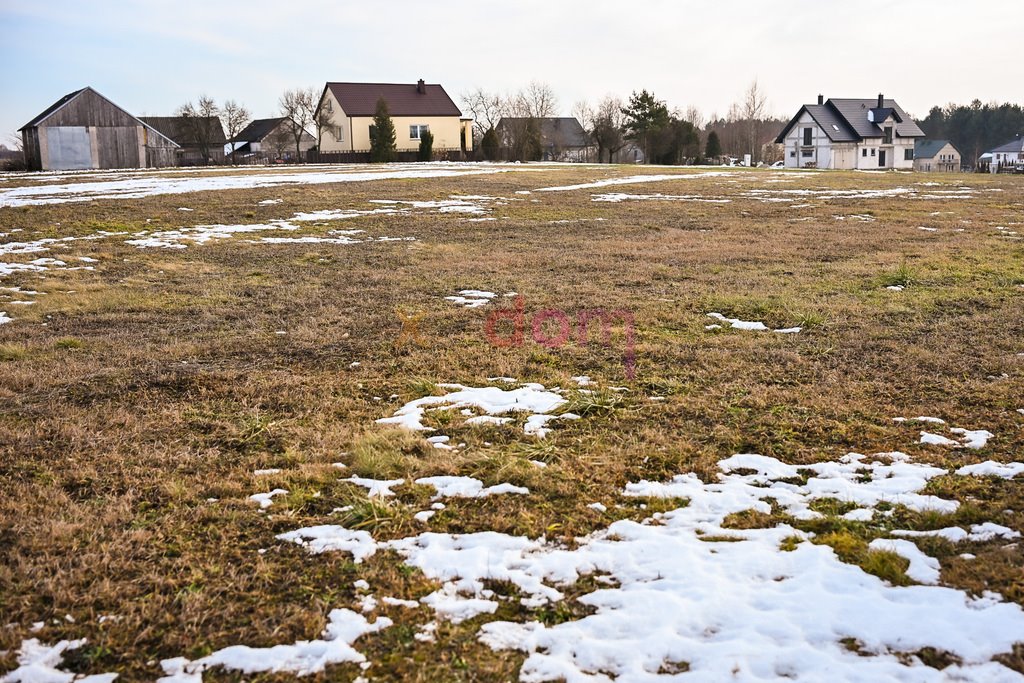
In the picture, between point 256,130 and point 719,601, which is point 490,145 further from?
point 719,601

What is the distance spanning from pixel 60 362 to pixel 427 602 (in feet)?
17.9

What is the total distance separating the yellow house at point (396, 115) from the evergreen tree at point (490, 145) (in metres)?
2.58

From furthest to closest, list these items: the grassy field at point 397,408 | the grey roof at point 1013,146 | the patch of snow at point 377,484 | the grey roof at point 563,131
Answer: the grey roof at point 1013,146, the grey roof at point 563,131, the patch of snow at point 377,484, the grassy field at point 397,408

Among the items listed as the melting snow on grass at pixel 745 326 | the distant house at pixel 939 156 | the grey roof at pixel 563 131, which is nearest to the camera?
the melting snow on grass at pixel 745 326

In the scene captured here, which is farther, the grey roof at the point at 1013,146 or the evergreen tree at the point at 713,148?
the grey roof at the point at 1013,146

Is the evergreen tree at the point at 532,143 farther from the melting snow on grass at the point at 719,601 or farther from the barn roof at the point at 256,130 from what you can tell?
the melting snow on grass at the point at 719,601

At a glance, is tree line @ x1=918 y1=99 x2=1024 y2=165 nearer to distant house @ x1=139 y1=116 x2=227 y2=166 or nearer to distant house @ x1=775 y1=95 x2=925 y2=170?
distant house @ x1=775 y1=95 x2=925 y2=170

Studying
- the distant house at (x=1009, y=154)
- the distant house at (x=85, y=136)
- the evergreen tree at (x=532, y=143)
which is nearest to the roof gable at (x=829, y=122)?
the evergreen tree at (x=532, y=143)

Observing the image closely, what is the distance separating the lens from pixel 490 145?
206ft

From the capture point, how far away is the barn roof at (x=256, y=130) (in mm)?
79562

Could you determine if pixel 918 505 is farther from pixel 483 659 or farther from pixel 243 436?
pixel 243 436

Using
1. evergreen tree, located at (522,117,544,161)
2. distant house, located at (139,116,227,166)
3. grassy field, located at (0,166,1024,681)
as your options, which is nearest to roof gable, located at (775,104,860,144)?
evergreen tree, located at (522,117,544,161)

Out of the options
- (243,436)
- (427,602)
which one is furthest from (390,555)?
(243,436)

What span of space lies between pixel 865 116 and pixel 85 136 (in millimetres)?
65042
